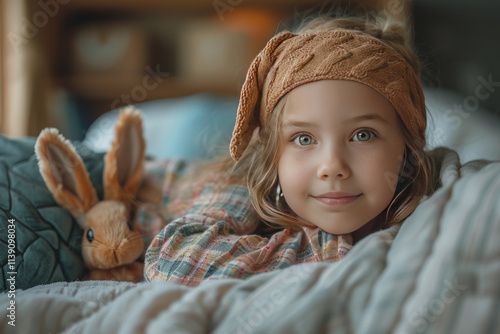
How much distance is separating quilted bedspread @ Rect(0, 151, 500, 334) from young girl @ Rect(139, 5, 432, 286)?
163 mm

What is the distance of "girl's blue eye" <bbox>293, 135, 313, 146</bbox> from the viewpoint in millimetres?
766

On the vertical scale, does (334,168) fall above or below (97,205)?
above

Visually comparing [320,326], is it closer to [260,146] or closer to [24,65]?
[260,146]

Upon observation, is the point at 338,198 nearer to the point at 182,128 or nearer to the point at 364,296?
the point at 364,296

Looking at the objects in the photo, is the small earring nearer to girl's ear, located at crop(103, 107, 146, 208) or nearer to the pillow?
girl's ear, located at crop(103, 107, 146, 208)

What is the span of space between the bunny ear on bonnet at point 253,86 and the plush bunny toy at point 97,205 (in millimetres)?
258

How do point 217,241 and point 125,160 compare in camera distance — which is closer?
point 217,241

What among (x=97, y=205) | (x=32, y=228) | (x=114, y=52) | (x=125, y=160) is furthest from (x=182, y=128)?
(x=114, y=52)

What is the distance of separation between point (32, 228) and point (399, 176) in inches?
25.0

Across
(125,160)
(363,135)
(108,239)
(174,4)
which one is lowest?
(108,239)

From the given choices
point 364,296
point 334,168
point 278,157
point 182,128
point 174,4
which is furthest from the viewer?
point 174,4

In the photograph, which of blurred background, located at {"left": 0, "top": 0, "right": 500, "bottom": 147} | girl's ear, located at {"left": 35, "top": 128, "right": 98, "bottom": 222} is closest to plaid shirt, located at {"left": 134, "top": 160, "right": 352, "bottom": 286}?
girl's ear, located at {"left": 35, "top": 128, "right": 98, "bottom": 222}

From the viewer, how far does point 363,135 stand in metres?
0.75

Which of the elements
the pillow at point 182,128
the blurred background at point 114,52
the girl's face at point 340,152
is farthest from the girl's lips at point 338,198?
the blurred background at point 114,52
